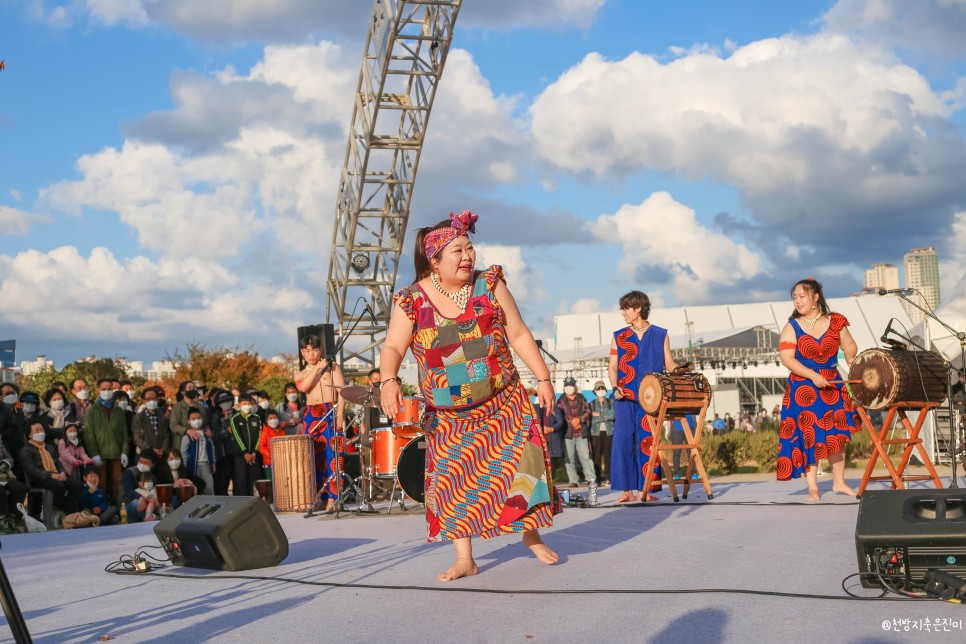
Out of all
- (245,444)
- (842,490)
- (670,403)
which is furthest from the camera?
(245,444)

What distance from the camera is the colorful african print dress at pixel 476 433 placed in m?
6.10

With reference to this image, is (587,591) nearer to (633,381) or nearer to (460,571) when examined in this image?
(460,571)

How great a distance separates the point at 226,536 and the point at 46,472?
7.00 metres

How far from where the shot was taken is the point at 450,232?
6.22 meters

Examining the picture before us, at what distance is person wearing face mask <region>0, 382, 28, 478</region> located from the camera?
12.6 metres

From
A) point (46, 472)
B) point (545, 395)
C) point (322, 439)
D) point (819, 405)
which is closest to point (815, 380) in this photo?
point (819, 405)

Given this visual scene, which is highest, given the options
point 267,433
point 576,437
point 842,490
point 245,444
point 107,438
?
point 107,438

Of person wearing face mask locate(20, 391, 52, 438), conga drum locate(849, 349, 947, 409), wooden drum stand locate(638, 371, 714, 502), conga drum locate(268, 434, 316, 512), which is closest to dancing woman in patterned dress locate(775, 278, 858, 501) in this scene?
conga drum locate(849, 349, 947, 409)

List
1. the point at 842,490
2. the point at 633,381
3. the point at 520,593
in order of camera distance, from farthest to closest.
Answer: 1. the point at 633,381
2. the point at 842,490
3. the point at 520,593

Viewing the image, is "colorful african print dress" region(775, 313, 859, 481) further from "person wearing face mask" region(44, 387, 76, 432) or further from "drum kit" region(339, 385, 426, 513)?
"person wearing face mask" region(44, 387, 76, 432)

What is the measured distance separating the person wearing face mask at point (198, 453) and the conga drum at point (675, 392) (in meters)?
6.66

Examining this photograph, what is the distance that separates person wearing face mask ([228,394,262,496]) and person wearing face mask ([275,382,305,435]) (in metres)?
0.49

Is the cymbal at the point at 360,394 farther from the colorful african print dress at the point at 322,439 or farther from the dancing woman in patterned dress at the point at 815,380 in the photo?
the dancing woman in patterned dress at the point at 815,380

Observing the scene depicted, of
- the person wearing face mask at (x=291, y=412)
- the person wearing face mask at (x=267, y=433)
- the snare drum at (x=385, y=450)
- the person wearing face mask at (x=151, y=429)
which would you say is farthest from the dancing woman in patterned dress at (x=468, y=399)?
the person wearing face mask at (x=291, y=412)
